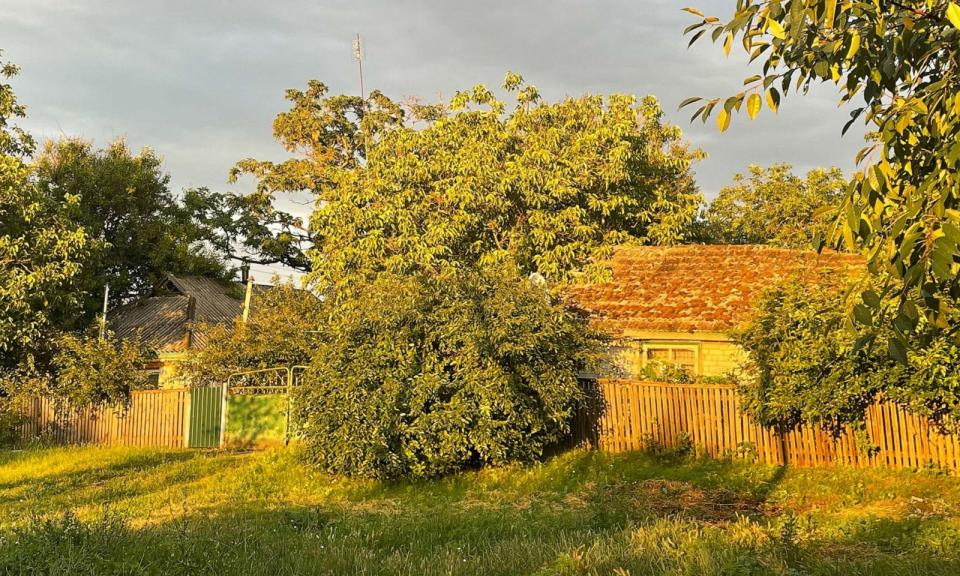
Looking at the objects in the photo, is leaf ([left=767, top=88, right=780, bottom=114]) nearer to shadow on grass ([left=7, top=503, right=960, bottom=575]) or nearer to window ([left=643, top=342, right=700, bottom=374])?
shadow on grass ([left=7, top=503, right=960, bottom=575])

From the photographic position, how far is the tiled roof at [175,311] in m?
32.9

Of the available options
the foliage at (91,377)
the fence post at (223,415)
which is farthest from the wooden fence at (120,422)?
the fence post at (223,415)

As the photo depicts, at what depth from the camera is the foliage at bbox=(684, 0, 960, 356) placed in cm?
265

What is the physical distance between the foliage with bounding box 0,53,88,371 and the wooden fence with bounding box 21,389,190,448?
7.79 ft

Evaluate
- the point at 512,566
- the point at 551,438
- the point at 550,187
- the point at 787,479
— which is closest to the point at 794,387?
the point at 787,479

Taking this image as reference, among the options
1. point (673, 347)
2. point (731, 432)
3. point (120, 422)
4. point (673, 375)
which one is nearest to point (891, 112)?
point (731, 432)

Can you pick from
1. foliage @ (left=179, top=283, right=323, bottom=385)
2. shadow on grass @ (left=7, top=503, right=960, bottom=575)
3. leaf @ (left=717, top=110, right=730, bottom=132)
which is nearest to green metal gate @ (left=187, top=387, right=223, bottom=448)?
foliage @ (left=179, top=283, right=323, bottom=385)

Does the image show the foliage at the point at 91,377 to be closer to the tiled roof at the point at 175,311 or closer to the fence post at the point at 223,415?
the fence post at the point at 223,415

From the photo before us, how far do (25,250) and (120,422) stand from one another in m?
6.27

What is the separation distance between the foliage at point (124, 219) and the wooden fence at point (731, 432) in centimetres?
2492

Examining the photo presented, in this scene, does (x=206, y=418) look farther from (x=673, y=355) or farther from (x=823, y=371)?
(x=823, y=371)

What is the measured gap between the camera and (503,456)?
14.0 meters

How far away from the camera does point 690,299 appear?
744 inches

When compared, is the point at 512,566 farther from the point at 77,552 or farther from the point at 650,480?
the point at 650,480
